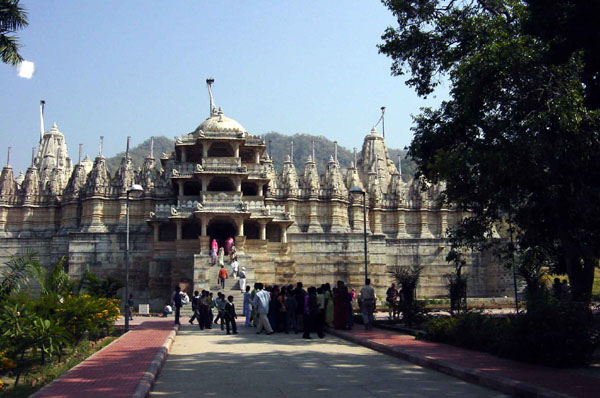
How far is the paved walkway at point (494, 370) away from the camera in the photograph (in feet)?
35.2

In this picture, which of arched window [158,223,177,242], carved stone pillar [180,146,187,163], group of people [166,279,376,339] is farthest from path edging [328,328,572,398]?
carved stone pillar [180,146,187,163]

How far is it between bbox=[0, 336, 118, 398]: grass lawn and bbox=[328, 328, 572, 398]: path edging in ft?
25.5

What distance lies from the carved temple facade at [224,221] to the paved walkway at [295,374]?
20097mm

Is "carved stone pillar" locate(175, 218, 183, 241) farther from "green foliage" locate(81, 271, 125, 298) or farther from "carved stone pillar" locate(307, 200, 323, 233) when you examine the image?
"carved stone pillar" locate(307, 200, 323, 233)

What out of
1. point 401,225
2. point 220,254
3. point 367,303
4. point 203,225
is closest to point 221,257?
point 220,254

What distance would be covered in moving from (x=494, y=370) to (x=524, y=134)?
780 centimetres

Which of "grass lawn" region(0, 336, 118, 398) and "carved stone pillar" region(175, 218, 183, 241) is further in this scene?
"carved stone pillar" region(175, 218, 183, 241)

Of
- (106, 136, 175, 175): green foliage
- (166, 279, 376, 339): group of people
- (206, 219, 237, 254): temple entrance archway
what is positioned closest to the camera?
(166, 279, 376, 339): group of people

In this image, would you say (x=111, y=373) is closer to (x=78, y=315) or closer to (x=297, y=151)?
(x=78, y=315)

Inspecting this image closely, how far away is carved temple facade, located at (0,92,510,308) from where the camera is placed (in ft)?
136

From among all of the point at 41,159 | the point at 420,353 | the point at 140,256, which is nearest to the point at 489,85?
the point at 420,353

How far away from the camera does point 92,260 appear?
43.3m

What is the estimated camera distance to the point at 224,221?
41594mm

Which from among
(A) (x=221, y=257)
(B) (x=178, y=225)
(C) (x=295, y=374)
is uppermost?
(B) (x=178, y=225)
